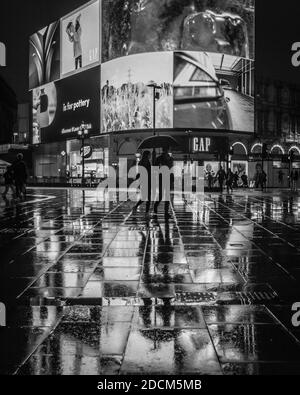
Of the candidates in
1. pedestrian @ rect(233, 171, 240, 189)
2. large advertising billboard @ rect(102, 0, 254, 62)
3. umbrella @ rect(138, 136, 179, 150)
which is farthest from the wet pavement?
large advertising billboard @ rect(102, 0, 254, 62)

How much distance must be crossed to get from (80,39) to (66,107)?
25.0ft

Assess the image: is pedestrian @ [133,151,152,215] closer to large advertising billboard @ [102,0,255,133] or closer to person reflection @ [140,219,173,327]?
person reflection @ [140,219,173,327]

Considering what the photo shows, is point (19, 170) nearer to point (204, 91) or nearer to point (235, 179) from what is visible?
point (235, 179)

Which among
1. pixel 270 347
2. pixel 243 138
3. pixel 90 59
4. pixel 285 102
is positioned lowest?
pixel 270 347

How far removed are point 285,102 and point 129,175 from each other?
63.8ft

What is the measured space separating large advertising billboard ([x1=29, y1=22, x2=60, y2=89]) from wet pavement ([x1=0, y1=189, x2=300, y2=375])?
55.7 meters

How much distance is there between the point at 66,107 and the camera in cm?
5934

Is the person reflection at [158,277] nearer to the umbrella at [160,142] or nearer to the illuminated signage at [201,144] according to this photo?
the umbrella at [160,142]

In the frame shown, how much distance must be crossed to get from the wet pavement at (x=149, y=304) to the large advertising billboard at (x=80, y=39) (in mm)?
47550

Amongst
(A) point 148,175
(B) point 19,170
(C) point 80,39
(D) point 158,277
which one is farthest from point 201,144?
(D) point 158,277

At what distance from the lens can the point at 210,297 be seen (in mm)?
4895

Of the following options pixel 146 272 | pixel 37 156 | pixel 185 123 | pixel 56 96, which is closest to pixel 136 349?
pixel 146 272

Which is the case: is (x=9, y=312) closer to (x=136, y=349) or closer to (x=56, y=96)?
(x=136, y=349)

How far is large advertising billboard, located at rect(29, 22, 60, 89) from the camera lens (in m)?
61.6
